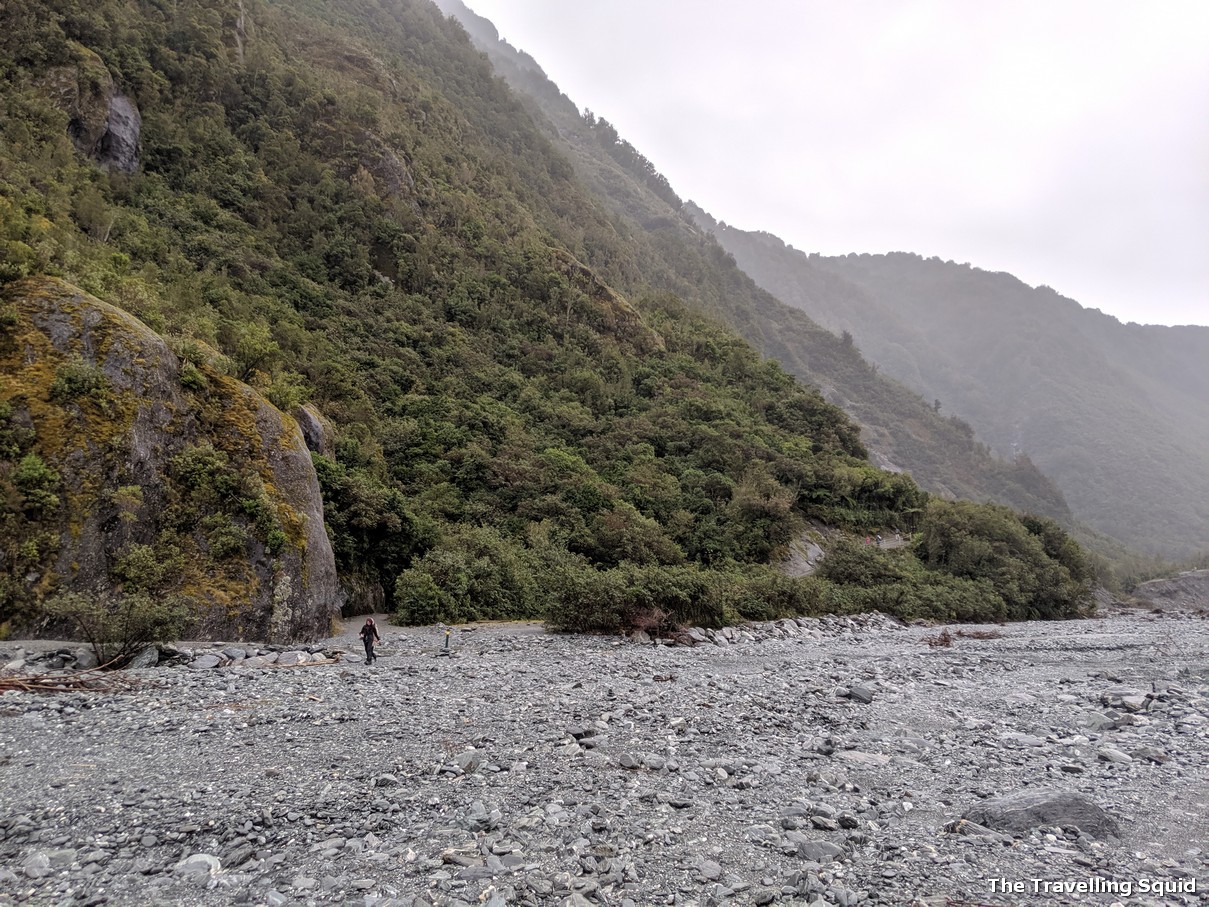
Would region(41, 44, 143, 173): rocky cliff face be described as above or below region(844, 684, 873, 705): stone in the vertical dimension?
above

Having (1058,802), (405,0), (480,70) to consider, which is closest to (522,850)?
(1058,802)

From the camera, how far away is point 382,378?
96.5 feet

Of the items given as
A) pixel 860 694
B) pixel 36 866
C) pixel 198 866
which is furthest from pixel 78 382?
pixel 860 694

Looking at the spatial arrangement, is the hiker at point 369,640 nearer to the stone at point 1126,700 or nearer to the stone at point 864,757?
the stone at point 864,757

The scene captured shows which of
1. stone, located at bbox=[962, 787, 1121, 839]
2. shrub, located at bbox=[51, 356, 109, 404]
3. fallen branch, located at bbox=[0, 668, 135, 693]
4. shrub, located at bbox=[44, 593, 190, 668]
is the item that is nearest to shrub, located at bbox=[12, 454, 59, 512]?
shrub, located at bbox=[51, 356, 109, 404]

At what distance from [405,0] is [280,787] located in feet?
330

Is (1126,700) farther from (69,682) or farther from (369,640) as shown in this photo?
(69,682)

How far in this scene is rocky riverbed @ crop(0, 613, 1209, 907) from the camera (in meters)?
4.16

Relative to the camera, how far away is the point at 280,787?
547 centimetres

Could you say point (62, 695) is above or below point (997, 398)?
below

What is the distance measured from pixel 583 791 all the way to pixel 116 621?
841 centimetres

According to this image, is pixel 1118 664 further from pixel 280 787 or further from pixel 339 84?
pixel 339 84

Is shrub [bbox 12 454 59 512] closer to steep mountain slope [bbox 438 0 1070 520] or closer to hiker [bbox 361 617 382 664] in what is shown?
hiker [bbox 361 617 382 664]

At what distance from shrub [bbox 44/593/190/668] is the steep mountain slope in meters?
66.2
